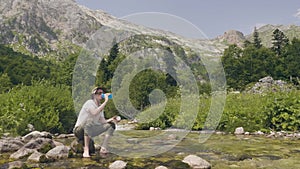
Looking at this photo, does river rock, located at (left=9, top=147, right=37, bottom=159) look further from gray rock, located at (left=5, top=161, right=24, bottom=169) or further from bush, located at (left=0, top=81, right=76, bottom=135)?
bush, located at (left=0, top=81, right=76, bottom=135)

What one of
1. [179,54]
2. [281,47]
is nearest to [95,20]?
[281,47]

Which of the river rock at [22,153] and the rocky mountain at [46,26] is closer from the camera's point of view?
the river rock at [22,153]

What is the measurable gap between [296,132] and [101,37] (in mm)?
7821

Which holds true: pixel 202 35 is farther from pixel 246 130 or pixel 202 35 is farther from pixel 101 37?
pixel 246 130

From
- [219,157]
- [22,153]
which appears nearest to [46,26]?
[22,153]

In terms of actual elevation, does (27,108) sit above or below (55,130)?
above

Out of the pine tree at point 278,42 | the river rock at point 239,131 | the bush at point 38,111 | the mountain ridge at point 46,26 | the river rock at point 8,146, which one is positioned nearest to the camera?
the river rock at point 8,146

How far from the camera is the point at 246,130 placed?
12625mm

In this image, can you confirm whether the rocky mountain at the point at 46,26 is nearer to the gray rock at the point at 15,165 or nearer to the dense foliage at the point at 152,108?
the dense foliage at the point at 152,108

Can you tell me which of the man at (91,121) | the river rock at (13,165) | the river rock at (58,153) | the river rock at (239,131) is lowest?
the river rock at (239,131)

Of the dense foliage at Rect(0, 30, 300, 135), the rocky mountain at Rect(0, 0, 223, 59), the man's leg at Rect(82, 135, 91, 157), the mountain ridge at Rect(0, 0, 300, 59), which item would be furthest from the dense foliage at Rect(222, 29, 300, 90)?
the rocky mountain at Rect(0, 0, 223, 59)

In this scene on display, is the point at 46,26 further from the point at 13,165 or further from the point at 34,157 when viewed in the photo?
the point at 13,165

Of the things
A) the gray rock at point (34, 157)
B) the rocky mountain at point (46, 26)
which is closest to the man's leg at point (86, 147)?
the gray rock at point (34, 157)

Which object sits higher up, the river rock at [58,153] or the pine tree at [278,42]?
the pine tree at [278,42]
